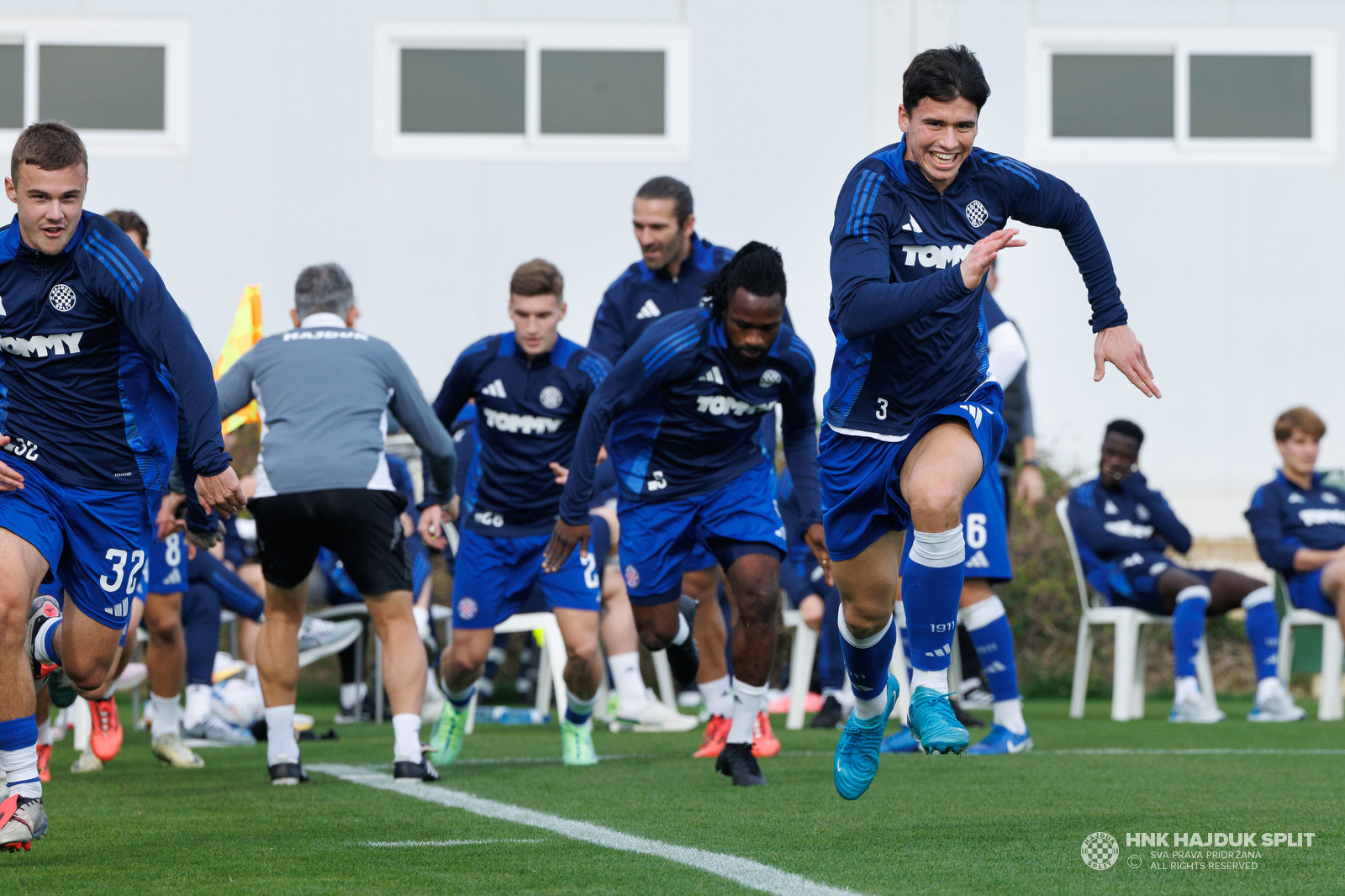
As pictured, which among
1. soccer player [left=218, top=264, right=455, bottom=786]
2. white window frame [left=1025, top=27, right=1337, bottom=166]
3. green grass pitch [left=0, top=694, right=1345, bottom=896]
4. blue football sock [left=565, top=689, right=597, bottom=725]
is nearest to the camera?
green grass pitch [left=0, top=694, right=1345, bottom=896]

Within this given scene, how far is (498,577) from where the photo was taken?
7.78 metres

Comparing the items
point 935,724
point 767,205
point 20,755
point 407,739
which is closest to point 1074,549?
point 767,205

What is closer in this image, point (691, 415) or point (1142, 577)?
point (691, 415)

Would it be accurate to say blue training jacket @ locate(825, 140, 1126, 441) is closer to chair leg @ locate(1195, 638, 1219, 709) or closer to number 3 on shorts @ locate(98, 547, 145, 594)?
number 3 on shorts @ locate(98, 547, 145, 594)

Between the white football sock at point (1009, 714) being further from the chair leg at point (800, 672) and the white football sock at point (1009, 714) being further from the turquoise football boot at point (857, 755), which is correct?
the turquoise football boot at point (857, 755)

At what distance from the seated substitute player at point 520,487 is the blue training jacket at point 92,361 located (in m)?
2.56

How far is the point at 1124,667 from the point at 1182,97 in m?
6.25

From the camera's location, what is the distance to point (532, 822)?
5.14m

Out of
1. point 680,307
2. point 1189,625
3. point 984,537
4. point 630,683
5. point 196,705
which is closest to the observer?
point 984,537

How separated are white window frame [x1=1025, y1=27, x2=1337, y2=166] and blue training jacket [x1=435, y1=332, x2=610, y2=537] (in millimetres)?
8104

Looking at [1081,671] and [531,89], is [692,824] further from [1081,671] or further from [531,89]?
[531,89]

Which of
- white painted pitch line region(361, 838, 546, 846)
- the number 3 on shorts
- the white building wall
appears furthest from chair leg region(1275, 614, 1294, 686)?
the number 3 on shorts

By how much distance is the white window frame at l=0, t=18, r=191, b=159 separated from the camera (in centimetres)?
1425

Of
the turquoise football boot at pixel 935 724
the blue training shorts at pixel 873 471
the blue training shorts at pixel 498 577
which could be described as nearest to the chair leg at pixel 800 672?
the blue training shorts at pixel 498 577
